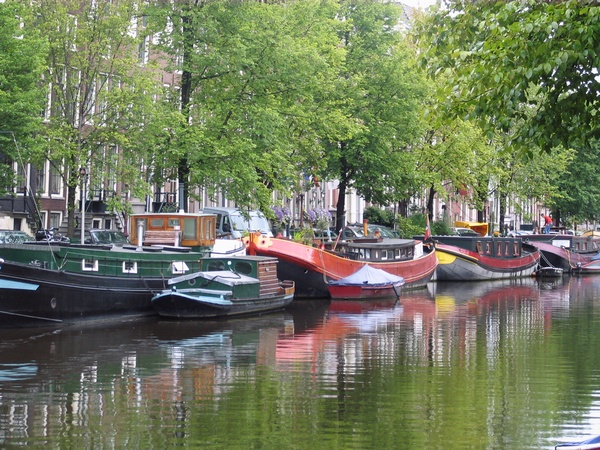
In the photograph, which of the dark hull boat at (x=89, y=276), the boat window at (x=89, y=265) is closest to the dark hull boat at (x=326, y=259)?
the dark hull boat at (x=89, y=276)

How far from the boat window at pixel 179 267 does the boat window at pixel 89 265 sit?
3400mm

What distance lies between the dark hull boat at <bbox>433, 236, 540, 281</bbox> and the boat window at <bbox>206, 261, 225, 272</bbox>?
80.4ft

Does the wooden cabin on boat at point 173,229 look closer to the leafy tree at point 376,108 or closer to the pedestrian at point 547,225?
the leafy tree at point 376,108

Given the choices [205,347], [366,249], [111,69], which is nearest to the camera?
[205,347]

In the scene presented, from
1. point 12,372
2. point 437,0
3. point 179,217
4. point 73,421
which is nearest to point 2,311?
point 12,372

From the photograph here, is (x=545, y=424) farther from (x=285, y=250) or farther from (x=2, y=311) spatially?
(x=285, y=250)

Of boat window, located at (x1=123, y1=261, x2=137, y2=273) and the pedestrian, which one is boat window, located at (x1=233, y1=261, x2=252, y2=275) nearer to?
boat window, located at (x1=123, y1=261, x2=137, y2=273)

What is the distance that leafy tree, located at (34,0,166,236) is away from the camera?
40.4 m

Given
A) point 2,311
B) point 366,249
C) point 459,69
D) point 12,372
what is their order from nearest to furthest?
point 459,69 < point 12,372 < point 2,311 < point 366,249

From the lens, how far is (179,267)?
112ft

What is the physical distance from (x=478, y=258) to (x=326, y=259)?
67.0 ft

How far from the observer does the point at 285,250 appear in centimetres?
4122

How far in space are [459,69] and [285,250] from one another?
971 inches

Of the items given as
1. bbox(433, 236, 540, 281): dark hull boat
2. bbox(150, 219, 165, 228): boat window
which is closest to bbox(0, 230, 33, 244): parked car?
bbox(150, 219, 165, 228): boat window
